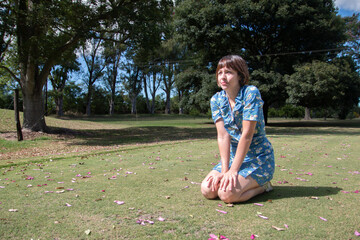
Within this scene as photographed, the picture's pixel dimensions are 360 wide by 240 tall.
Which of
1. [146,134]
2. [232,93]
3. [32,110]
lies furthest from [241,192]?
[146,134]

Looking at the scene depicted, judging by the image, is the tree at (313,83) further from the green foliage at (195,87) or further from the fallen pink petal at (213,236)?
the fallen pink petal at (213,236)

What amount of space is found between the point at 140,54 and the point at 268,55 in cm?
1298

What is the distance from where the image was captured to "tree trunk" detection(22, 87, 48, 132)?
1232 centimetres

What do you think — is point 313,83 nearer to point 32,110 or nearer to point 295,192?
point 32,110

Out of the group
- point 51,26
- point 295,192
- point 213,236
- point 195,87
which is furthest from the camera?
point 195,87

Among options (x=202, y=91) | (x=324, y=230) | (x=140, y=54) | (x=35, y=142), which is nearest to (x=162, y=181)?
(x=324, y=230)

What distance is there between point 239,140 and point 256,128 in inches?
11.1

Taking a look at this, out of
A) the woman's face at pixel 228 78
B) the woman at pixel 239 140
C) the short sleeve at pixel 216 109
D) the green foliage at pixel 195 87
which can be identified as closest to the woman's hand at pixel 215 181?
the woman at pixel 239 140

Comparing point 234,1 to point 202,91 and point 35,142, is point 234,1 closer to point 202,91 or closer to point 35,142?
point 202,91

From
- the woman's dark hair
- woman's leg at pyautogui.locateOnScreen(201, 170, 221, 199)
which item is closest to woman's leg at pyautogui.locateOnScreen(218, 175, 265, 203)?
woman's leg at pyautogui.locateOnScreen(201, 170, 221, 199)

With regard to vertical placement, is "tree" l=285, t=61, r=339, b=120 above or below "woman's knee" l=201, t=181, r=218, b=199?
above

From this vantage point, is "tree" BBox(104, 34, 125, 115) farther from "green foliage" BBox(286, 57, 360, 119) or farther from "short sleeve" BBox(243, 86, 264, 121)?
"short sleeve" BBox(243, 86, 264, 121)

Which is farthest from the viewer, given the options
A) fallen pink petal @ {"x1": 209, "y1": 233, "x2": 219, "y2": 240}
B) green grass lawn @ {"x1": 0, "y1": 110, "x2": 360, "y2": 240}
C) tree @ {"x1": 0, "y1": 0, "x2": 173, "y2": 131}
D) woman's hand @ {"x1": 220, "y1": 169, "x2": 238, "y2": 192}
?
tree @ {"x1": 0, "y1": 0, "x2": 173, "y2": 131}

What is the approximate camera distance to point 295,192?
317cm
